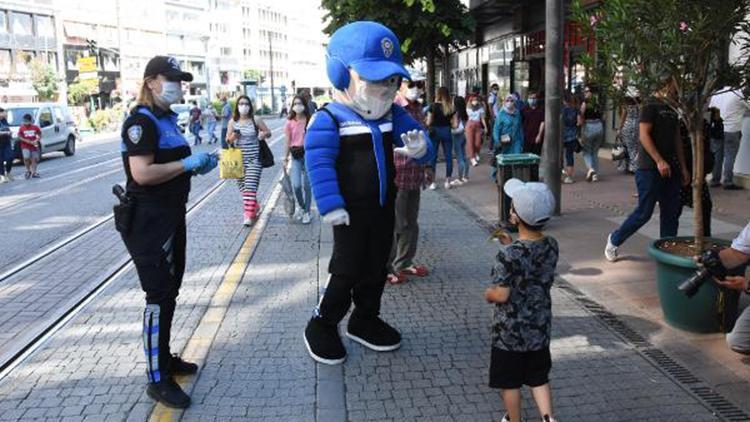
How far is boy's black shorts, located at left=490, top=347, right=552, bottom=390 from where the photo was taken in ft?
11.5

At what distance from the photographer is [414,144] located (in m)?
4.55

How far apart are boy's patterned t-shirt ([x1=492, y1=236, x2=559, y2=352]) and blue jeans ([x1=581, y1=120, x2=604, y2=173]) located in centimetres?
972

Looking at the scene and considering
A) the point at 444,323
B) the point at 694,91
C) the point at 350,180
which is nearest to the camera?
the point at 350,180

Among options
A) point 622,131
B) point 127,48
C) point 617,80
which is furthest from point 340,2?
point 127,48

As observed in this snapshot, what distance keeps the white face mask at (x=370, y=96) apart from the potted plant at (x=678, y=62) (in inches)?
60.5

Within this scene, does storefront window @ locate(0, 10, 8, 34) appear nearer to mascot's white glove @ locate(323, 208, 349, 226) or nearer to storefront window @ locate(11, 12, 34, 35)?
storefront window @ locate(11, 12, 34, 35)

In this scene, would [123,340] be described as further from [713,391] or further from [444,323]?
[713,391]

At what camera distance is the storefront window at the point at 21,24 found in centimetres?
5494

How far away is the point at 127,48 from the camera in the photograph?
241ft

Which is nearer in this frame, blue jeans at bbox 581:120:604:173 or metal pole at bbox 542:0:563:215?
metal pole at bbox 542:0:563:215

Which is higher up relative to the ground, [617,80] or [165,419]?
[617,80]

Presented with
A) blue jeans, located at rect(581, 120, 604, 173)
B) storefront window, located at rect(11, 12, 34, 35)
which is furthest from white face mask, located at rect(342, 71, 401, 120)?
storefront window, located at rect(11, 12, 34, 35)

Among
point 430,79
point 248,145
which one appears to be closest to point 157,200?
point 248,145

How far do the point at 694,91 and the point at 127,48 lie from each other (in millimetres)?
75901
